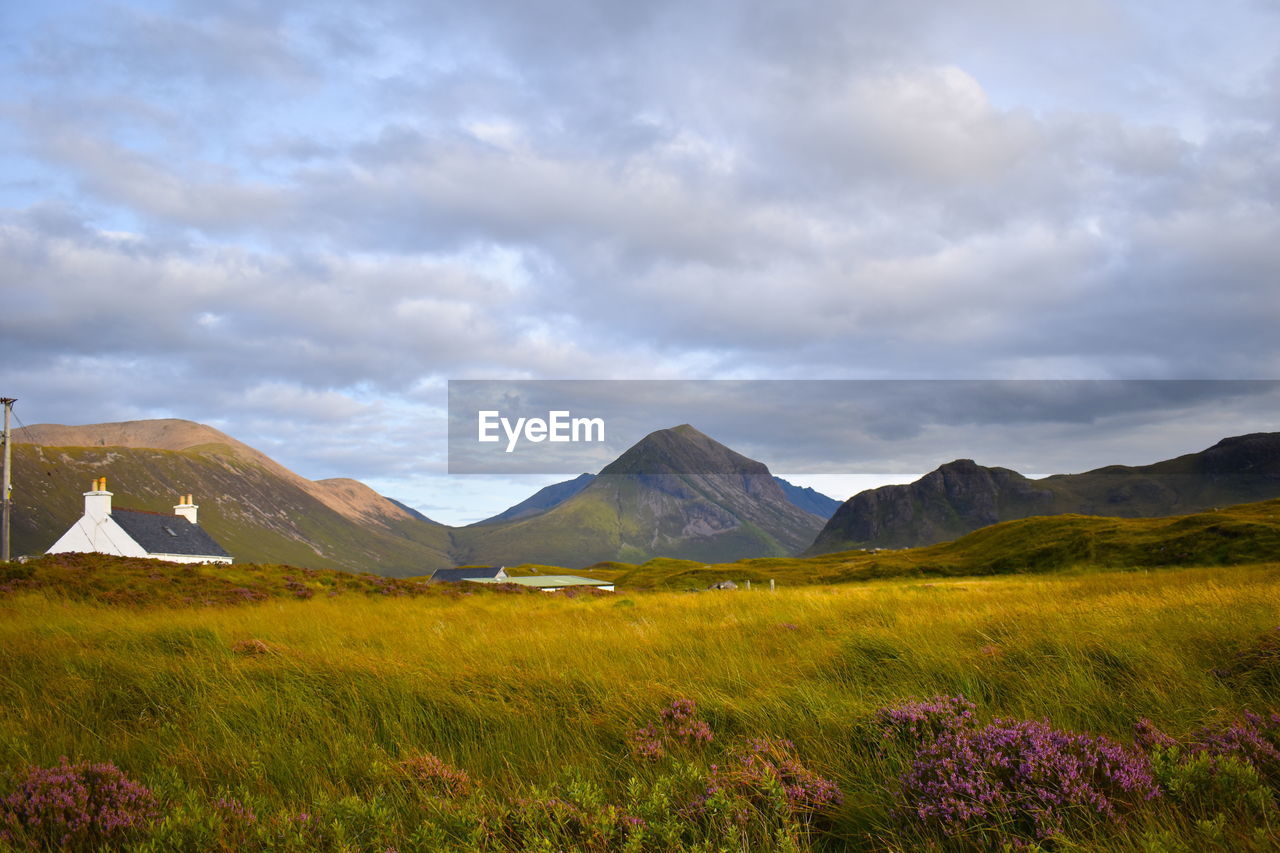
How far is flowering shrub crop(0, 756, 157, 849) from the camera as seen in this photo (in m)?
3.90

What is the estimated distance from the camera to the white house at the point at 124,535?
2317 inches

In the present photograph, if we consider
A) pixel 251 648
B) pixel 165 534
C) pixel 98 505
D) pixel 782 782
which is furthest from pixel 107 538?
pixel 782 782

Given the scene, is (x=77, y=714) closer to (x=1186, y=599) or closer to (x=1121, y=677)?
(x=1121, y=677)

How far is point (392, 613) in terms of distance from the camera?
17.3 meters

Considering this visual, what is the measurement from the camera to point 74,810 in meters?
4.05

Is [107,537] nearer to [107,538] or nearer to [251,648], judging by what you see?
[107,538]

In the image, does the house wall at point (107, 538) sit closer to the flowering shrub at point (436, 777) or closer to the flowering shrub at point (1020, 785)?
the flowering shrub at point (436, 777)

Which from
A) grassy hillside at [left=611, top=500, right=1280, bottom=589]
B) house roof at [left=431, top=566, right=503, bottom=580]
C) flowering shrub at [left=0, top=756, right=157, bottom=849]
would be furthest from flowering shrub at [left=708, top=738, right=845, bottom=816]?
house roof at [left=431, top=566, right=503, bottom=580]

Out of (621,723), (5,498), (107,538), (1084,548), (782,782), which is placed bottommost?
(1084,548)

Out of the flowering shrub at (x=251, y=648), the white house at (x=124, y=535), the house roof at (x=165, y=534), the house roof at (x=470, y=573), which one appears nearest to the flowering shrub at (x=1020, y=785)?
the flowering shrub at (x=251, y=648)

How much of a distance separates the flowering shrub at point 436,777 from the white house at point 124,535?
2466 inches

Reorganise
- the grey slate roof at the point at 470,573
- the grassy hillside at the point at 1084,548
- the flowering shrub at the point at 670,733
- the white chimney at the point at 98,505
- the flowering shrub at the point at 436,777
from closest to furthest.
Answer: the flowering shrub at the point at 436,777, the flowering shrub at the point at 670,733, the grassy hillside at the point at 1084,548, the white chimney at the point at 98,505, the grey slate roof at the point at 470,573

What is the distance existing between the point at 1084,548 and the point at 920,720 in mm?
67993

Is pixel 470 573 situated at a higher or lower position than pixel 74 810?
lower
